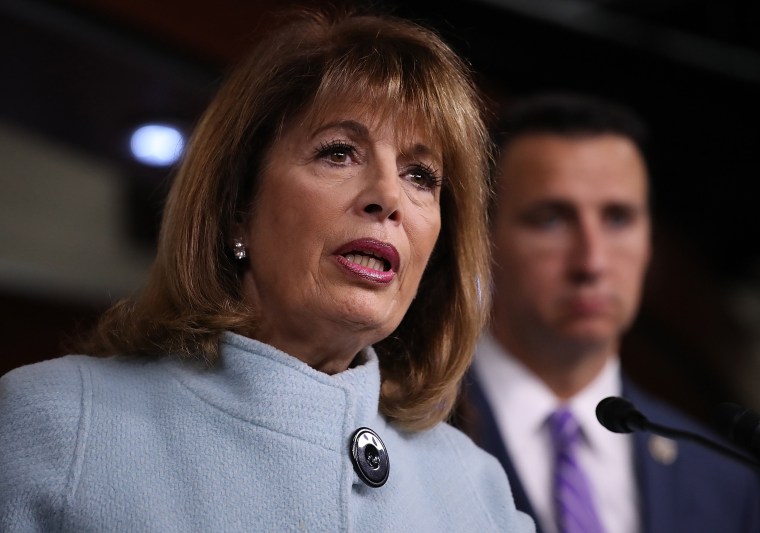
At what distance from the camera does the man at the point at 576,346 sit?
1808 millimetres

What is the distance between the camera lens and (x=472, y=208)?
1389 mm

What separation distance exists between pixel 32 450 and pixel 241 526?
23 cm

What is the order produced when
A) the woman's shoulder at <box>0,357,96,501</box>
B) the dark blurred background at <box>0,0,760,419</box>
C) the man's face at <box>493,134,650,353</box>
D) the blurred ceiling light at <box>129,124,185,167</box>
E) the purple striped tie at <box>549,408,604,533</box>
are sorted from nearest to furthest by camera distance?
1. the woman's shoulder at <box>0,357,96,501</box>
2. the purple striped tie at <box>549,408,604,533</box>
3. the man's face at <box>493,134,650,353</box>
4. the dark blurred background at <box>0,0,760,419</box>
5. the blurred ceiling light at <box>129,124,185,167</box>

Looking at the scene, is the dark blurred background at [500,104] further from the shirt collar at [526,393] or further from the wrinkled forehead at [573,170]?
the shirt collar at [526,393]

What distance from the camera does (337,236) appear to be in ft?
3.90

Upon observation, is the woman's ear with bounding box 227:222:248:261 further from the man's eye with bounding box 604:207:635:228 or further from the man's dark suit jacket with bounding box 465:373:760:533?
the man's eye with bounding box 604:207:635:228

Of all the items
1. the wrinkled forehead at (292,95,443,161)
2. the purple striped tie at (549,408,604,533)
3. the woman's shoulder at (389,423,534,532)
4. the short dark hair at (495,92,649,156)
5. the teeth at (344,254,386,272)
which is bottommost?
the purple striped tie at (549,408,604,533)

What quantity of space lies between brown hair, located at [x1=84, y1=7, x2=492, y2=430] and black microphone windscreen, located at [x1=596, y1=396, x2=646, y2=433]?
223mm

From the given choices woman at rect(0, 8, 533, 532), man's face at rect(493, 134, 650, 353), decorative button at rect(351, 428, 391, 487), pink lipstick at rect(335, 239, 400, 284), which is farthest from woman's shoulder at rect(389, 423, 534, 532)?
man's face at rect(493, 134, 650, 353)

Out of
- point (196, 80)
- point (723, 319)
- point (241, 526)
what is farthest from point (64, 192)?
point (241, 526)

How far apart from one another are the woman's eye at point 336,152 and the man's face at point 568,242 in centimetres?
84

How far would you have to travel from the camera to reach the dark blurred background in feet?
9.73

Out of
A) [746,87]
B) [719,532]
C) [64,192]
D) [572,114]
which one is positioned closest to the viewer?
[719,532]

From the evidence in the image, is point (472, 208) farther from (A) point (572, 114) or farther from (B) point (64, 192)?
(B) point (64, 192)
